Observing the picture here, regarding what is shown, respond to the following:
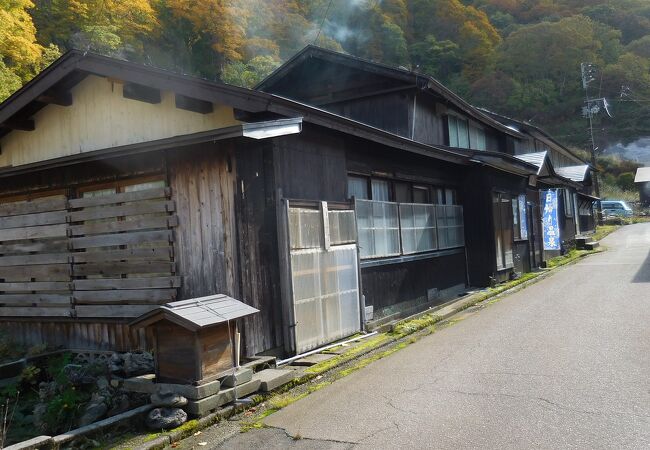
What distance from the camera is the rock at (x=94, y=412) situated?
5809mm

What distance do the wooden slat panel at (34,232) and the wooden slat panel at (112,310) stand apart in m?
1.25

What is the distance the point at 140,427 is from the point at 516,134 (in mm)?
20879

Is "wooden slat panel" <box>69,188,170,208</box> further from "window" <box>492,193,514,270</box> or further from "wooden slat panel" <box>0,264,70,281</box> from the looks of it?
"window" <box>492,193,514,270</box>

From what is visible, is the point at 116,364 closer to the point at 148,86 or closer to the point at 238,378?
the point at 238,378

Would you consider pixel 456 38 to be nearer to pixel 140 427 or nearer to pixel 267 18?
pixel 267 18

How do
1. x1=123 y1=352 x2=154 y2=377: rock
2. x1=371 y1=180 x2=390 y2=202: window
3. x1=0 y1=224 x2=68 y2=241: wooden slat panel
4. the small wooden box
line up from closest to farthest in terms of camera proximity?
the small wooden box → x1=123 y1=352 x2=154 y2=377: rock → x1=0 y1=224 x2=68 y2=241: wooden slat panel → x1=371 y1=180 x2=390 y2=202: window

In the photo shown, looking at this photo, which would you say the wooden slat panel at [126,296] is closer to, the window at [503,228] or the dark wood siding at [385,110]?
the dark wood siding at [385,110]

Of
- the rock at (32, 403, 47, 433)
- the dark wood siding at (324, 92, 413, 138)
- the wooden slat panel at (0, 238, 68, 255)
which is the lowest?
the rock at (32, 403, 47, 433)

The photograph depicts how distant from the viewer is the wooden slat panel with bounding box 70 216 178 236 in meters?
7.49

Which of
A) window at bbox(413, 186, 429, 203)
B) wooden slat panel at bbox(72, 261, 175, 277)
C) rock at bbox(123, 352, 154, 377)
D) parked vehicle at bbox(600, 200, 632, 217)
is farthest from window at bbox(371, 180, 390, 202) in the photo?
parked vehicle at bbox(600, 200, 632, 217)

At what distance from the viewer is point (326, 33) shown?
141ft

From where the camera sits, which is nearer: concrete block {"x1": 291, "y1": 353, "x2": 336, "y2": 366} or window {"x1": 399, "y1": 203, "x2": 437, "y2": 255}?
concrete block {"x1": 291, "y1": 353, "x2": 336, "y2": 366}

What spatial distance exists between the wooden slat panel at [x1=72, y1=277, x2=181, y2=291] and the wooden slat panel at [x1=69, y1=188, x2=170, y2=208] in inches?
45.6

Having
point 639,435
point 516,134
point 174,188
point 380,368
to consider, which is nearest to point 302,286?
point 380,368
